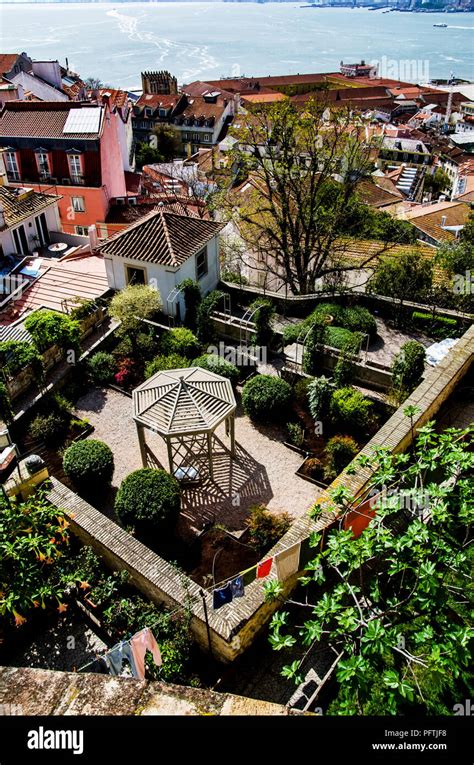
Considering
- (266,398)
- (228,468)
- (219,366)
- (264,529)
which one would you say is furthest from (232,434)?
(219,366)

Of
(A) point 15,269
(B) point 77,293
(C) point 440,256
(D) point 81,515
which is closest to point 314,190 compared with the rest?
(C) point 440,256

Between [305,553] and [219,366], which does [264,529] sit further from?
[219,366]

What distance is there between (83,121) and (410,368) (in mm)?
28924

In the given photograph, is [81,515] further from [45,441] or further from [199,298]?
A: [199,298]

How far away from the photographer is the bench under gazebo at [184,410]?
1472 cm

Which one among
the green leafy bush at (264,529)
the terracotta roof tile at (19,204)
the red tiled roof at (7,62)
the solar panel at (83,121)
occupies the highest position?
the red tiled roof at (7,62)

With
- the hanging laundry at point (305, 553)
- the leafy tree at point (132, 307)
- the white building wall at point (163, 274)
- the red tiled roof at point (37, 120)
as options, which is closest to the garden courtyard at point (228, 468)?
the leafy tree at point (132, 307)

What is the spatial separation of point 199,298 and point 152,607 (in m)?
14.3

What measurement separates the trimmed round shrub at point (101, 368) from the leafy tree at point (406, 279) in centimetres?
1287

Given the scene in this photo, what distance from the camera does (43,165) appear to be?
34.8 meters

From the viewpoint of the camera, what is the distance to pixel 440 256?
26.2 metres

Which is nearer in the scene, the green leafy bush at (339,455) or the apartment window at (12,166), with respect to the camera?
the green leafy bush at (339,455)

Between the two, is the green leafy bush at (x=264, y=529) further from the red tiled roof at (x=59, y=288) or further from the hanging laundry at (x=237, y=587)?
the red tiled roof at (x=59, y=288)

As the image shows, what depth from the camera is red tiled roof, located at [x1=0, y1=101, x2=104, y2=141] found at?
3428cm
